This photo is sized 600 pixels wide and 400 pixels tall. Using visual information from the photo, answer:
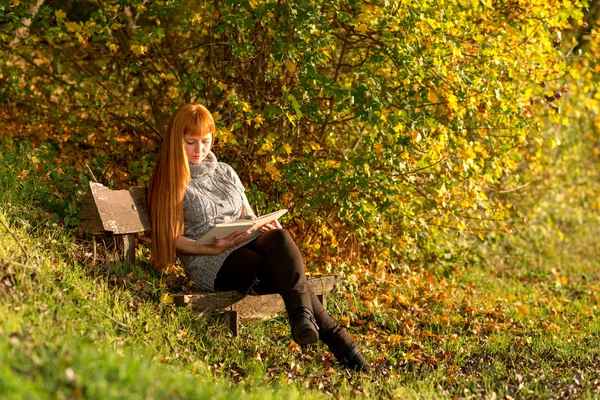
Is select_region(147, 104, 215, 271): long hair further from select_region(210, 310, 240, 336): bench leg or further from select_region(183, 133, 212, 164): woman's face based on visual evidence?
select_region(210, 310, 240, 336): bench leg

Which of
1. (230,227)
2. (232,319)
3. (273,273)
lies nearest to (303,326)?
(273,273)

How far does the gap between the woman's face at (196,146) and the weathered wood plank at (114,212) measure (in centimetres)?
44

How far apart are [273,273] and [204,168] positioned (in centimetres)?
87

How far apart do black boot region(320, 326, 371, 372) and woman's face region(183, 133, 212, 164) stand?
136 cm

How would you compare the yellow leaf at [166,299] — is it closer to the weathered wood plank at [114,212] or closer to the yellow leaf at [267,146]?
the weathered wood plank at [114,212]

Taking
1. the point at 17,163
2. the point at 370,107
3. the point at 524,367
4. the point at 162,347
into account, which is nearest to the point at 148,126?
the point at 17,163

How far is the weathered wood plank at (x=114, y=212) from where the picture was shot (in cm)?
503

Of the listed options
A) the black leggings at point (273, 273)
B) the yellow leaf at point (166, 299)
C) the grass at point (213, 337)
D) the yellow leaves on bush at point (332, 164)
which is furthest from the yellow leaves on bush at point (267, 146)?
the yellow leaf at point (166, 299)

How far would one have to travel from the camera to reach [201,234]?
521 cm

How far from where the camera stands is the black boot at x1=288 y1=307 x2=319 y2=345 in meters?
4.57

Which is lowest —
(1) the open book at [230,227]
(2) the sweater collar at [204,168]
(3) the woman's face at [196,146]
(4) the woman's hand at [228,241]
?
(4) the woman's hand at [228,241]

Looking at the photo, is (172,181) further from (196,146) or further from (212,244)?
(212,244)

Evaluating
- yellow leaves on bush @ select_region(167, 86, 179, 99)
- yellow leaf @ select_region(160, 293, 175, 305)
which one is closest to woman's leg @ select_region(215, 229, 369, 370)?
yellow leaf @ select_region(160, 293, 175, 305)

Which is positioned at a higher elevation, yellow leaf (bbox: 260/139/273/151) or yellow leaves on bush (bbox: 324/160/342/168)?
yellow leaf (bbox: 260/139/273/151)
